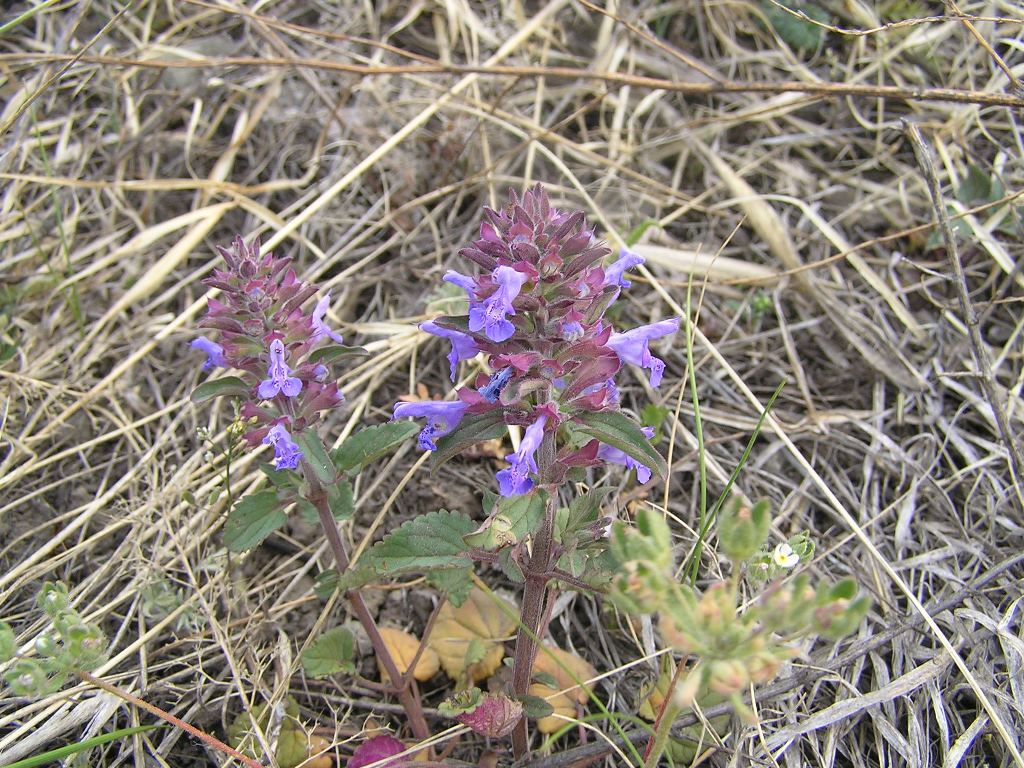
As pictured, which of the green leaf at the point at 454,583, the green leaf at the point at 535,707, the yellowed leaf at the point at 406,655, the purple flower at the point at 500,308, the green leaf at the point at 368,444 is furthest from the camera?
the yellowed leaf at the point at 406,655

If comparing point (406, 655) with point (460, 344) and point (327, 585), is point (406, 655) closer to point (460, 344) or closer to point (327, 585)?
point (327, 585)

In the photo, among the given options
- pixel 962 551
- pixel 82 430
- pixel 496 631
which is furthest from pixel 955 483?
pixel 82 430

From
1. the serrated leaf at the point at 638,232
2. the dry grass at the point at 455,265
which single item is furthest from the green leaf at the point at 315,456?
the serrated leaf at the point at 638,232

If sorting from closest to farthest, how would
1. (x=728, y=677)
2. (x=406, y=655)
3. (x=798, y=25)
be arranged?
(x=728, y=677) → (x=406, y=655) → (x=798, y=25)

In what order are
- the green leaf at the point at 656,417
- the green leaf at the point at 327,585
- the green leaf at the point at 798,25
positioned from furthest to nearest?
the green leaf at the point at 798,25 < the green leaf at the point at 656,417 < the green leaf at the point at 327,585

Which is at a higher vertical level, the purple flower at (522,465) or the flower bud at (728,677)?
the purple flower at (522,465)

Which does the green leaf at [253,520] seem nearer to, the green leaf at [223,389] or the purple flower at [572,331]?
the green leaf at [223,389]

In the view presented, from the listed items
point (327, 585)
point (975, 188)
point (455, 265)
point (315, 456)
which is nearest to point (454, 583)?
point (327, 585)

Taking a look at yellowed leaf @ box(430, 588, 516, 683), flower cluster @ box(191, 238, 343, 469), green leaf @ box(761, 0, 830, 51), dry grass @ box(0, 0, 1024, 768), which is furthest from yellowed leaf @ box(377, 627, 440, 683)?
green leaf @ box(761, 0, 830, 51)
